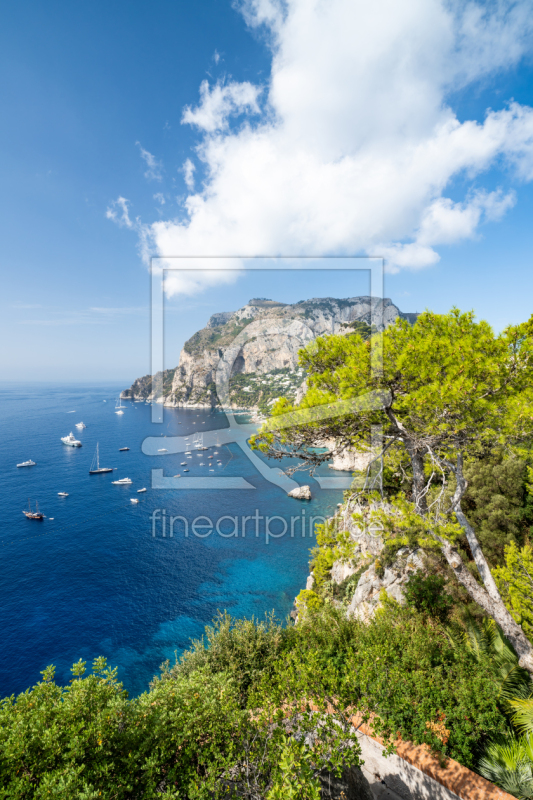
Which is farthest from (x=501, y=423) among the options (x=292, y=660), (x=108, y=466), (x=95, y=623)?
(x=108, y=466)

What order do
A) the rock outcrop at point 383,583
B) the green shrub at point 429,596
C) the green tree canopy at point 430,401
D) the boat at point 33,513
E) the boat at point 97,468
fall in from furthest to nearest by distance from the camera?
the boat at point 97,468 → the boat at point 33,513 → the rock outcrop at point 383,583 → the green shrub at point 429,596 → the green tree canopy at point 430,401

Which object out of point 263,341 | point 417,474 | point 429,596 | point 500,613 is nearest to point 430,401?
point 417,474

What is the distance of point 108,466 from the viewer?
1817 inches

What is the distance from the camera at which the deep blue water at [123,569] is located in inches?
707

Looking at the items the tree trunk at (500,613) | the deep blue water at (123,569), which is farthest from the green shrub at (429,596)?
the deep blue water at (123,569)

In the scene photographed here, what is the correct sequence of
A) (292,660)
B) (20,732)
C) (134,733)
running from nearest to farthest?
(20,732), (134,733), (292,660)

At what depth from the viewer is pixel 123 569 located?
24734 millimetres

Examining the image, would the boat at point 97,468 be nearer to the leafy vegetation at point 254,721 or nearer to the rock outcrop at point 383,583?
the rock outcrop at point 383,583

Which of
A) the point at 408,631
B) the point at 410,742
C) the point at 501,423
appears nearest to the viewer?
the point at 410,742

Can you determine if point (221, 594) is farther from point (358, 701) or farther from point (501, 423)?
point (501, 423)

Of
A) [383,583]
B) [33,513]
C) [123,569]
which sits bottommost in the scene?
[123,569]

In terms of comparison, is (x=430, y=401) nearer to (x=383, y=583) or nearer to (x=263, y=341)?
(x=383, y=583)

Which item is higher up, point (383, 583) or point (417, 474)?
point (417, 474)

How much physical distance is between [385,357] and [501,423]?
199 centimetres
